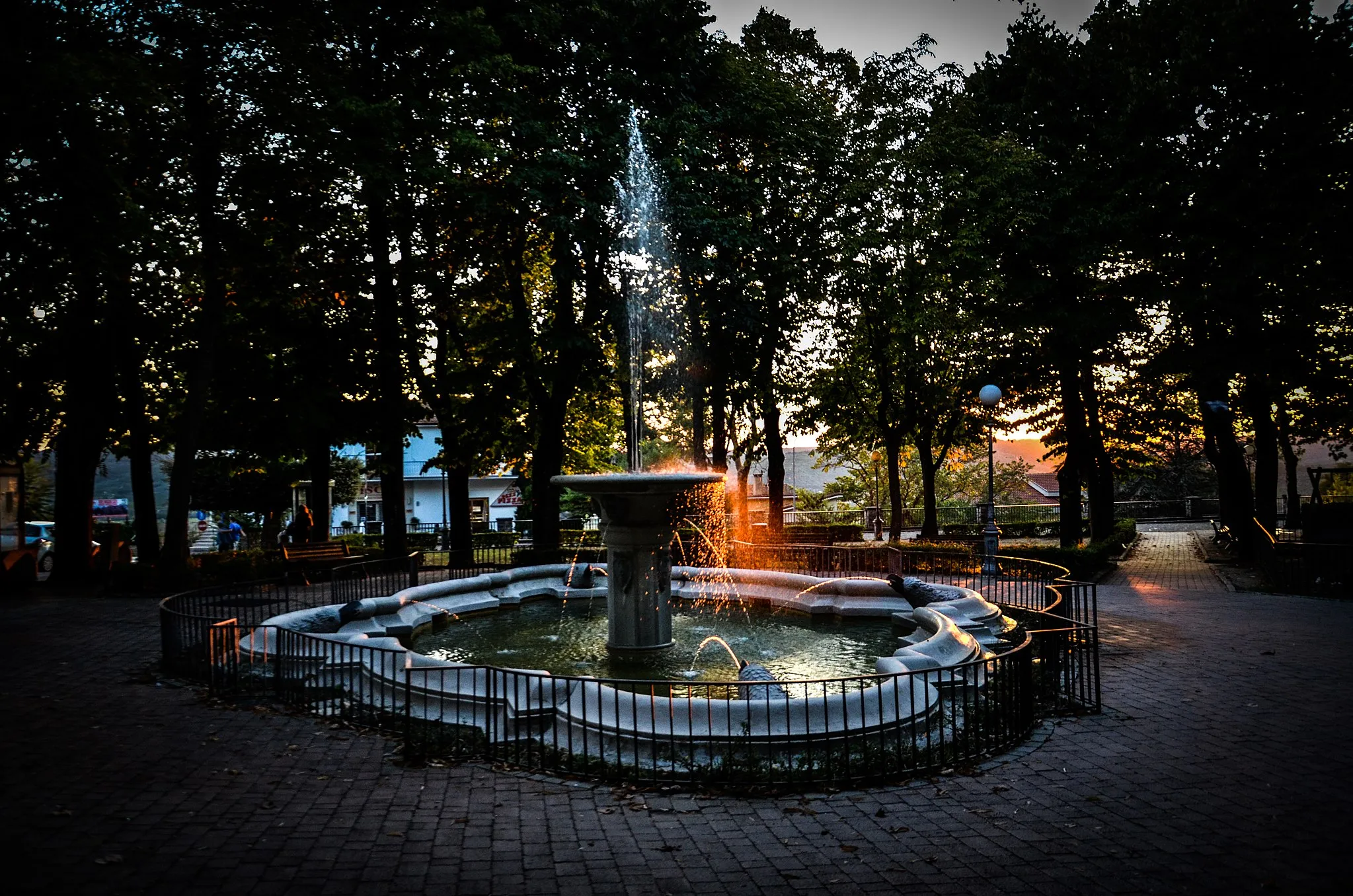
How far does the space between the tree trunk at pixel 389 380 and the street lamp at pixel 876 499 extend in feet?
68.8

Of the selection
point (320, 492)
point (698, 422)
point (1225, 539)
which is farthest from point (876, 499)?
point (320, 492)

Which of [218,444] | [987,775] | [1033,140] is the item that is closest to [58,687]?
[987,775]

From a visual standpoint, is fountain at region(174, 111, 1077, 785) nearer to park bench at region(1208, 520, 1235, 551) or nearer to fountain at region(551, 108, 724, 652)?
fountain at region(551, 108, 724, 652)

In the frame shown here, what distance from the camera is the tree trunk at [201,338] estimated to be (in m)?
21.1

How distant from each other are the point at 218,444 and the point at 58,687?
67.9 feet

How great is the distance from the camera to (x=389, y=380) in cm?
2498

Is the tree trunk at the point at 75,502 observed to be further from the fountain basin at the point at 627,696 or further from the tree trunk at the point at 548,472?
the fountain basin at the point at 627,696

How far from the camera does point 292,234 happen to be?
22.9 metres

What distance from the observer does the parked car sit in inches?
1228

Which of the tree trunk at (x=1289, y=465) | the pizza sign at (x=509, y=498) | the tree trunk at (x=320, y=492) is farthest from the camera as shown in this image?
the pizza sign at (x=509, y=498)

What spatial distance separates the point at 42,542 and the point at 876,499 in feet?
132

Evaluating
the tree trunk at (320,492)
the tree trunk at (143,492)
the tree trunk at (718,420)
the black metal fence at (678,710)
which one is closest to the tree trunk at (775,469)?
the tree trunk at (718,420)

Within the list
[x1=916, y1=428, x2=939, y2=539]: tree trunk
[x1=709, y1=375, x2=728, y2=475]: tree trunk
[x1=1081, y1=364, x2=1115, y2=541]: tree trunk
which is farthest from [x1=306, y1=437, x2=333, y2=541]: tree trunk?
[x1=1081, y1=364, x2=1115, y2=541]: tree trunk

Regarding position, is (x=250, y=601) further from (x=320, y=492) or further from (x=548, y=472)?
(x=320, y=492)
